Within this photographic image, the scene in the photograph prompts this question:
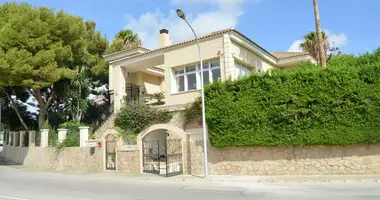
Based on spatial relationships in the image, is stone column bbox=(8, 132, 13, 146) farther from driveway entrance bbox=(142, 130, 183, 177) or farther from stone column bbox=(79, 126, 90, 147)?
driveway entrance bbox=(142, 130, 183, 177)

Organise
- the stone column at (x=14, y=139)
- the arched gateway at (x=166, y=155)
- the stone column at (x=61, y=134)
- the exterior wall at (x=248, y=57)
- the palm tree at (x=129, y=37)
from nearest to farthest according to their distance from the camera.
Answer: the arched gateway at (x=166, y=155) → the exterior wall at (x=248, y=57) → the stone column at (x=61, y=134) → the stone column at (x=14, y=139) → the palm tree at (x=129, y=37)

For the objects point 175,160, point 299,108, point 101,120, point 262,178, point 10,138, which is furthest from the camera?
point 10,138

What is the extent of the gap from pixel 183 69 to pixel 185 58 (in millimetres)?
830

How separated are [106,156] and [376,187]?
13.8m

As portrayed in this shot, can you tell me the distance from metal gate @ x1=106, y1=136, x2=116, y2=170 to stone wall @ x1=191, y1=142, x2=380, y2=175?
17.4 feet

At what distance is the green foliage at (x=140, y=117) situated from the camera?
20562 mm

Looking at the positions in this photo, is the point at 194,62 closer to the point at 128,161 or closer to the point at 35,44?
the point at 128,161

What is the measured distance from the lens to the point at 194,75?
70.0 ft

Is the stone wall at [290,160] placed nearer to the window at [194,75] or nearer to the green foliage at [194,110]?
the green foliage at [194,110]

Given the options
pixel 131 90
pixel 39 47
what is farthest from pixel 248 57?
pixel 39 47

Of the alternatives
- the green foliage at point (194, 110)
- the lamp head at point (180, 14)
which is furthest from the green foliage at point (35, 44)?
the lamp head at point (180, 14)

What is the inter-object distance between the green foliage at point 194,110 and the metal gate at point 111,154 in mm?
4513

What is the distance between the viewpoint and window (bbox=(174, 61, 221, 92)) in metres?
20.6

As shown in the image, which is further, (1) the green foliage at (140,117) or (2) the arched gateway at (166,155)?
(1) the green foliage at (140,117)
